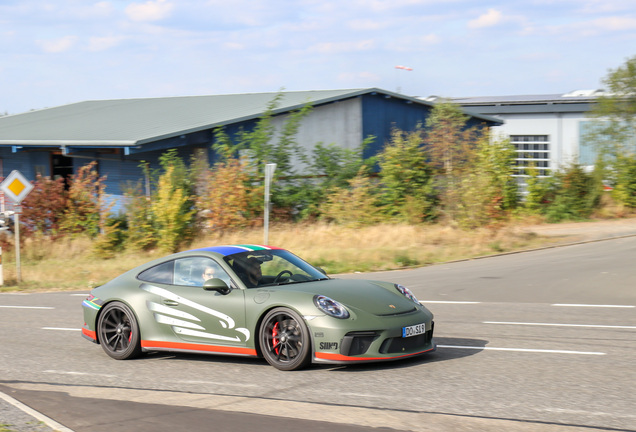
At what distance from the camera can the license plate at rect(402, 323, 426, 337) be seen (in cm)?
726

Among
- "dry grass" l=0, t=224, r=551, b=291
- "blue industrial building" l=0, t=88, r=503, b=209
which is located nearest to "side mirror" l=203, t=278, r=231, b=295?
"dry grass" l=0, t=224, r=551, b=291

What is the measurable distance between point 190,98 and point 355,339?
2987 cm

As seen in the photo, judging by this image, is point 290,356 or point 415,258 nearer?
point 290,356

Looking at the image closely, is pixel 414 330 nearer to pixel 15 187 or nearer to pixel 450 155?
pixel 15 187

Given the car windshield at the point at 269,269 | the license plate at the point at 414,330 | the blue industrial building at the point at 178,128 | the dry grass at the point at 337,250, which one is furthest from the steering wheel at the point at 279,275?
the blue industrial building at the point at 178,128

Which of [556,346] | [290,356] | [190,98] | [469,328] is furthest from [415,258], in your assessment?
[190,98]

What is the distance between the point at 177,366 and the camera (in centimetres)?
821

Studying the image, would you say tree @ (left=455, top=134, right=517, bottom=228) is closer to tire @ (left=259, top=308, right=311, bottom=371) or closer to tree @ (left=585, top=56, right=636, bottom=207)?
tree @ (left=585, top=56, right=636, bottom=207)

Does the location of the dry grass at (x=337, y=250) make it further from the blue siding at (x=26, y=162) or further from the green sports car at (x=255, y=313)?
the green sports car at (x=255, y=313)

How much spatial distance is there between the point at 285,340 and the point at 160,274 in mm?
2030

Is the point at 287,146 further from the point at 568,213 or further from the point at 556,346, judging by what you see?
the point at 556,346

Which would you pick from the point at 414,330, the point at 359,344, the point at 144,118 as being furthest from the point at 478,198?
the point at 144,118

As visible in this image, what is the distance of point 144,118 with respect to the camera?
2917 centimetres

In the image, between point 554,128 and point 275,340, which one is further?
point 554,128
